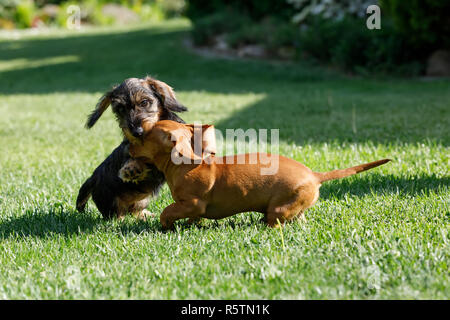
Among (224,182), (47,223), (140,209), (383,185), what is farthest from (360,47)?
(47,223)

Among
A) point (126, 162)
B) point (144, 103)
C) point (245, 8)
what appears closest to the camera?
point (126, 162)

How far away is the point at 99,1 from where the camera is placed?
30.7m

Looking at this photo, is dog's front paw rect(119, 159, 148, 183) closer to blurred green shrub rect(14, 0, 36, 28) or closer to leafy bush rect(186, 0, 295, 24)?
leafy bush rect(186, 0, 295, 24)

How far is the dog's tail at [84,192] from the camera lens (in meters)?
4.22

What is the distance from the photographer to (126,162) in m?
3.91

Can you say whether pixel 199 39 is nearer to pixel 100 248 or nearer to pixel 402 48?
pixel 402 48

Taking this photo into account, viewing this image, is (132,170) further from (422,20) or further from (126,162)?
(422,20)

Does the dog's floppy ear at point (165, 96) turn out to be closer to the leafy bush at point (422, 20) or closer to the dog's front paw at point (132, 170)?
the dog's front paw at point (132, 170)

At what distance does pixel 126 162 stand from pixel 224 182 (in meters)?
0.83

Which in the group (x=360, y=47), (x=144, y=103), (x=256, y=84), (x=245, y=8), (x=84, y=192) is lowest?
(x=84, y=192)

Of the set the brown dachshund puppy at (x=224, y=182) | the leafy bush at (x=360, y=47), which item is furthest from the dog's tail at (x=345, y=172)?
the leafy bush at (x=360, y=47)

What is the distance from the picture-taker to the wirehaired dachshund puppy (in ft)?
13.3

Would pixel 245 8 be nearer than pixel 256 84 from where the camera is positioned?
No

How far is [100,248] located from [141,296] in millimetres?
781
